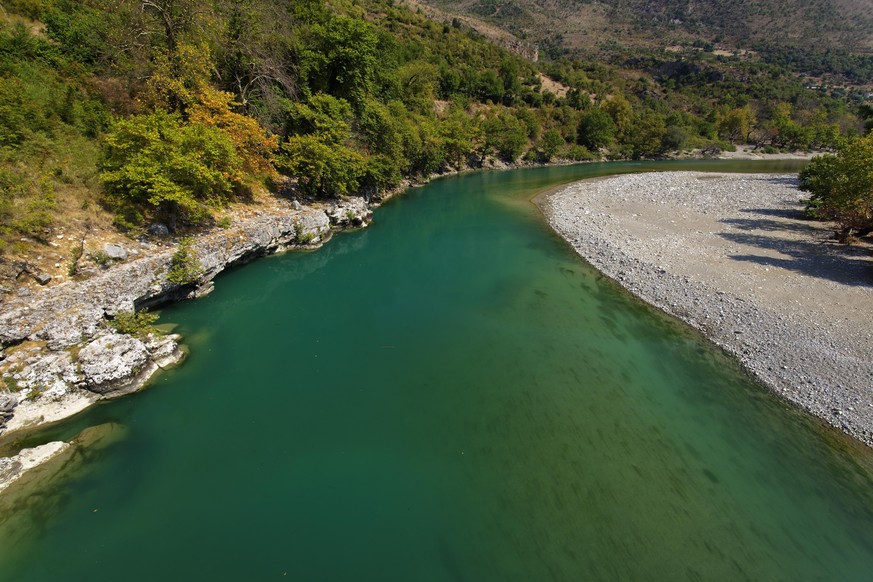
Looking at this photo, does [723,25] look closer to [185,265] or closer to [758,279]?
[758,279]

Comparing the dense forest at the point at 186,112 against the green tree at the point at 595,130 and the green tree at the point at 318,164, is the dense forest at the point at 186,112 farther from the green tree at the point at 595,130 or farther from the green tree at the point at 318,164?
the green tree at the point at 595,130

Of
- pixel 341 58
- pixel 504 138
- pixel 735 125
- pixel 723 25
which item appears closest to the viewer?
pixel 341 58

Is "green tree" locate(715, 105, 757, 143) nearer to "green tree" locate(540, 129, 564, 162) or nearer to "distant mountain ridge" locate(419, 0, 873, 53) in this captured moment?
"green tree" locate(540, 129, 564, 162)

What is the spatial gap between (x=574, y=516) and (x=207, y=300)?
1734cm

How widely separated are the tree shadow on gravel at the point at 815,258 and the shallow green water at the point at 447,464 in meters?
10.5

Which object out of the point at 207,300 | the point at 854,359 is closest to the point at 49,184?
the point at 207,300

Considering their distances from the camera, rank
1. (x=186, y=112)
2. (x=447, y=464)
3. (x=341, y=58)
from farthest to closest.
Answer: (x=341, y=58), (x=186, y=112), (x=447, y=464)

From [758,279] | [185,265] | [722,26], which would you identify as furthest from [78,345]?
[722,26]

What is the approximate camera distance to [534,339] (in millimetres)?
16156

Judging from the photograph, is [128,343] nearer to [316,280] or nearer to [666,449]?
[316,280]

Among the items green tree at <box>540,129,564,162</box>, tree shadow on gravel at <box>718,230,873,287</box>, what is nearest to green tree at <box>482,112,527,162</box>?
green tree at <box>540,129,564,162</box>

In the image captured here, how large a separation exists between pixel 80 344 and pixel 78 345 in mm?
61

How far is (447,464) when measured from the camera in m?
10.3

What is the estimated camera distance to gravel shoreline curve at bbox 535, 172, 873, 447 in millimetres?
13297
